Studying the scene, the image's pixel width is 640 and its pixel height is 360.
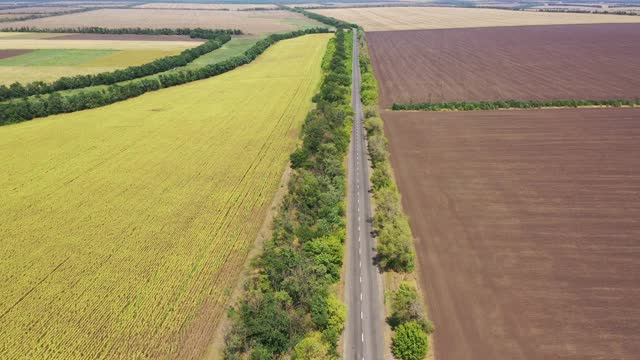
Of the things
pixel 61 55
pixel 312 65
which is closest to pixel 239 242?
pixel 312 65

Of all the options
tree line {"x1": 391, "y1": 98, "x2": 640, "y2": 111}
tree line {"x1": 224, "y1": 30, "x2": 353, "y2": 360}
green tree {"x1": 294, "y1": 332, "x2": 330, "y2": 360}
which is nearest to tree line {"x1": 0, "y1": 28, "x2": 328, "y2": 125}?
tree line {"x1": 224, "y1": 30, "x2": 353, "y2": 360}

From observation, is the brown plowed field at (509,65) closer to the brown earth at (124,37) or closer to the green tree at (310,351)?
the green tree at (310,351)

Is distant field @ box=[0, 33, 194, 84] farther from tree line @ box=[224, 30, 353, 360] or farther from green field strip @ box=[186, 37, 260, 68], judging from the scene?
tree line @ box=[224, 30, 353, 360]

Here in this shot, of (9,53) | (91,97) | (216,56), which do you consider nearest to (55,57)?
(9,53)

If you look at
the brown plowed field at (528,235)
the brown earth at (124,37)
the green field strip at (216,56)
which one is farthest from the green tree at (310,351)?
the brown earth at (124,37)

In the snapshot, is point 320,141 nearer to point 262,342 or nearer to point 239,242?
point 239,242

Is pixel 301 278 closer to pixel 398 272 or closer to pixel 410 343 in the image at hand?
pixel 398 272
